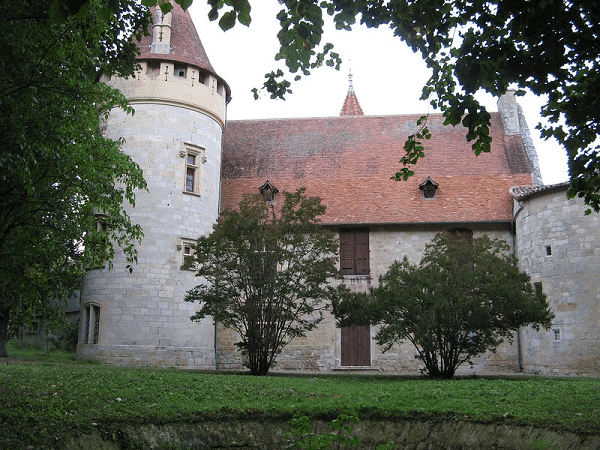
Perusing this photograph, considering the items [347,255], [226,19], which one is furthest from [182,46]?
[226,19]

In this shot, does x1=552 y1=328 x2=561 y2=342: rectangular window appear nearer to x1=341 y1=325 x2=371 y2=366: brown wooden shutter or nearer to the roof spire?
x1=341 y1=325 x2=371 y2=366: brown wooden shutter

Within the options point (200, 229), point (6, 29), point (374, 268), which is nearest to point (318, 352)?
point (374, 268)

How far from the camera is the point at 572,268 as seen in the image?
58.0 ft

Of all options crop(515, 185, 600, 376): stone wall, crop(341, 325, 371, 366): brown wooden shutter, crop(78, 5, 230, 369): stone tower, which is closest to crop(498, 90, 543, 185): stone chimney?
crop(515, 185, 600, 376): stone wall

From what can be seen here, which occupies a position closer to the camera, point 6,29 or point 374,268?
point 6,29

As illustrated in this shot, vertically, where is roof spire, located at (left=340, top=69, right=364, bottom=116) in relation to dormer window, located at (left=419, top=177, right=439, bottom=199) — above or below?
Answer: above

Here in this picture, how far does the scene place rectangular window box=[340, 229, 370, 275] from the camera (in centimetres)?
2102

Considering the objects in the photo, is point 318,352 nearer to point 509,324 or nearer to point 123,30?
point 509,324

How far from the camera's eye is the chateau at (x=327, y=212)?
17984 mm

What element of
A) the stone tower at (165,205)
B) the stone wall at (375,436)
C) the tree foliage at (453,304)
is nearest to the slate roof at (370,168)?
the stone tower at (165,205)

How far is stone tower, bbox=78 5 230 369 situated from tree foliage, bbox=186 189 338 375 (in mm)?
3051

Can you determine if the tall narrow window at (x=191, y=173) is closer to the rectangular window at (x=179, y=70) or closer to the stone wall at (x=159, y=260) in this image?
the stone wall at (x=159, y=260)

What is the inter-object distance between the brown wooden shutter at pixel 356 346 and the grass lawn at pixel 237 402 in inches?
369

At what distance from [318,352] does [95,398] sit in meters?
12.8
